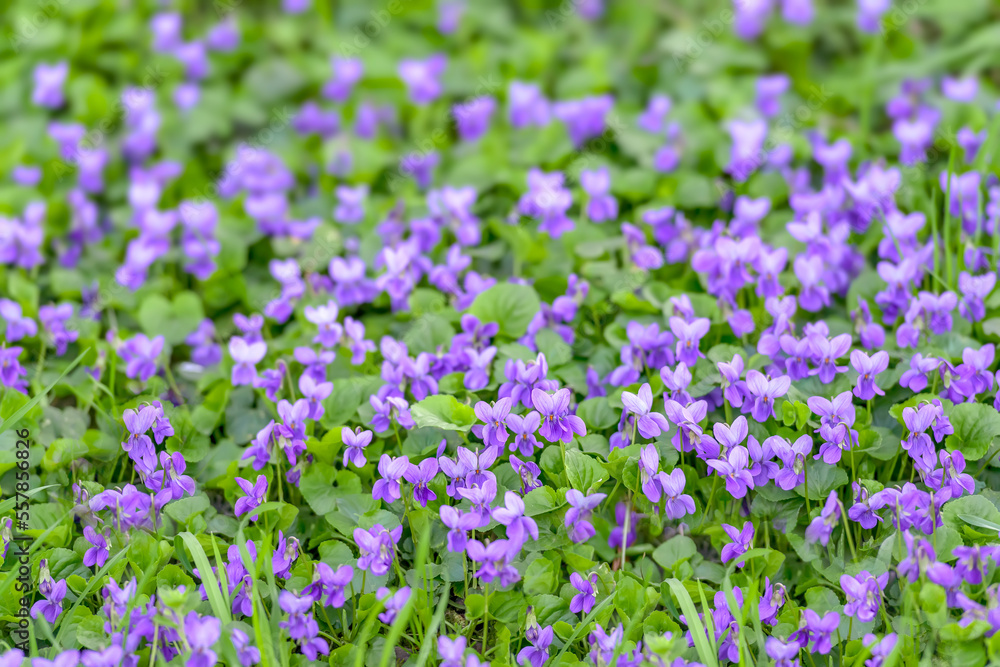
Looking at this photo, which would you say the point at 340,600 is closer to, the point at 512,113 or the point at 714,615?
the point at 714,615

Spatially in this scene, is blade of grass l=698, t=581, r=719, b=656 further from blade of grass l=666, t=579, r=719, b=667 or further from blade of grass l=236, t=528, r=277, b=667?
blade of grass l=236, t=528, r=277, b=667

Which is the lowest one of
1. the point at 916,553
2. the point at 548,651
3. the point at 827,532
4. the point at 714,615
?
the point at 548,651

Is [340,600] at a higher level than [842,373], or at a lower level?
lower

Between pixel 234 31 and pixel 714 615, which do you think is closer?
pixel 714 615

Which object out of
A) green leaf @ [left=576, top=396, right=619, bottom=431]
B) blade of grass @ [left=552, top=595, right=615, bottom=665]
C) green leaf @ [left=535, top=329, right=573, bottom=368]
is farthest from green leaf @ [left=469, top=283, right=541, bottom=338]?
blade of grass @ [left=552, top=595, right=615, bottom=665]

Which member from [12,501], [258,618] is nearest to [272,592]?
[258,618]

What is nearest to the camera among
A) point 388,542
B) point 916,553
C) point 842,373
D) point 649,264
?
point 916,553

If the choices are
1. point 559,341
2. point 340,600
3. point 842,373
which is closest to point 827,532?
point 842,373
